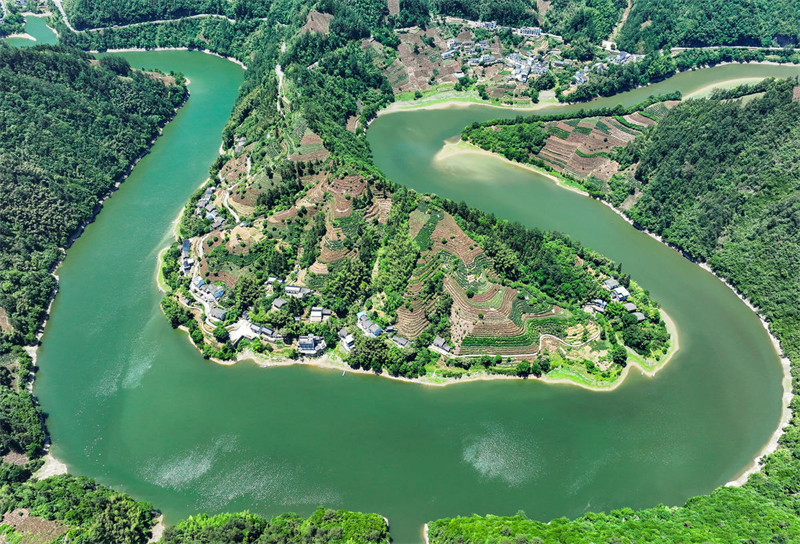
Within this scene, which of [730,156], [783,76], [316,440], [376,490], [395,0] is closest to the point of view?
[376,490]

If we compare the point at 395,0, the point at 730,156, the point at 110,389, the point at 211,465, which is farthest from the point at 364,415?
the point at 395,0

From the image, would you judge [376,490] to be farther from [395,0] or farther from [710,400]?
[395,0]

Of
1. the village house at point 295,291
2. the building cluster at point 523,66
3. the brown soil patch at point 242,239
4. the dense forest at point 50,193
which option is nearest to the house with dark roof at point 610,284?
the village house at point 295,291

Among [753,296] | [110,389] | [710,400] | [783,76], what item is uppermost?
[783,76]

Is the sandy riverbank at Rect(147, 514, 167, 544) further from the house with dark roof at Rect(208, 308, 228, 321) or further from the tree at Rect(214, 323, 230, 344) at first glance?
the house with dark roof at Rect(208, 308, 228, 321)

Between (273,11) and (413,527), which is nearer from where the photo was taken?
(413,527)

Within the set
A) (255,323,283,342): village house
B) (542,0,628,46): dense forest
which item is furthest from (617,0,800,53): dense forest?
(255,323,283,342): village house
